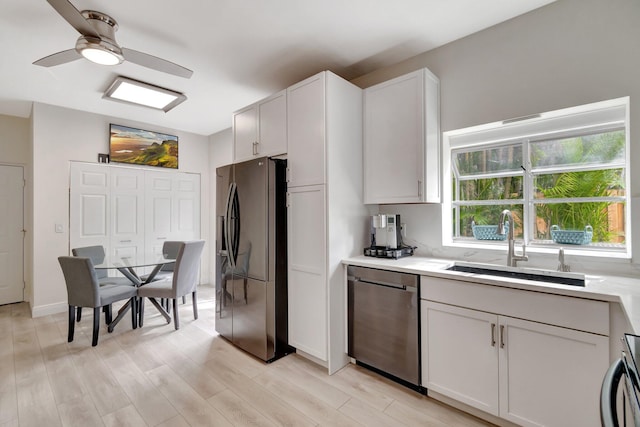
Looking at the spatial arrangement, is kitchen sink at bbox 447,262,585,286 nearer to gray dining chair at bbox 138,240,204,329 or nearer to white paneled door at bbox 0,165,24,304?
gray dining chair at bbox 138,240,204,329

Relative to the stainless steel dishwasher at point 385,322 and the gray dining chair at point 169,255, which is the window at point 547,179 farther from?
the gray dining chair at point 169,255

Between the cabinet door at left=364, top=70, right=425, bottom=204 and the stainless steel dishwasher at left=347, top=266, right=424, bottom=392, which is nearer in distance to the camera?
the stainless steel dishwasher at left=347, top=266, right=424, bottom=392

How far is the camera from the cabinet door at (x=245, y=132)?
307 cm

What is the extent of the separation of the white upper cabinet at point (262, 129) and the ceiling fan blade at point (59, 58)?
1415 mm

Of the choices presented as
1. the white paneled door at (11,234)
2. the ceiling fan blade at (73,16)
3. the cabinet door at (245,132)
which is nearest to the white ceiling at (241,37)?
the ceiling fan blade at (73,16)

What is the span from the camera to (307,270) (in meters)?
2.53

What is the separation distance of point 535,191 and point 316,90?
1914mm

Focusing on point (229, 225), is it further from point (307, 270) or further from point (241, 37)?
point (241, 37)

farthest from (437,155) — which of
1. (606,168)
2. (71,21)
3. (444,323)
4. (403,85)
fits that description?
Result: (71,21)

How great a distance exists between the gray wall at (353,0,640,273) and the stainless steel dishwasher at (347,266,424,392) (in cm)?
64

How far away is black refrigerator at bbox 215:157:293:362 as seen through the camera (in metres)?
2.57

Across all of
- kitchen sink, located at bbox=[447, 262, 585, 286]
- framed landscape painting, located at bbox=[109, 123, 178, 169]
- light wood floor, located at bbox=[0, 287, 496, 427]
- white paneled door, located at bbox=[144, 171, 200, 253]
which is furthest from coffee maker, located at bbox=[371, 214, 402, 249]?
framed landscape painting, located at bbox=[109, 123, 178, 169]

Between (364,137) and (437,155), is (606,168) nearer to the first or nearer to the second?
(437,155)

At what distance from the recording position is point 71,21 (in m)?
1.76
